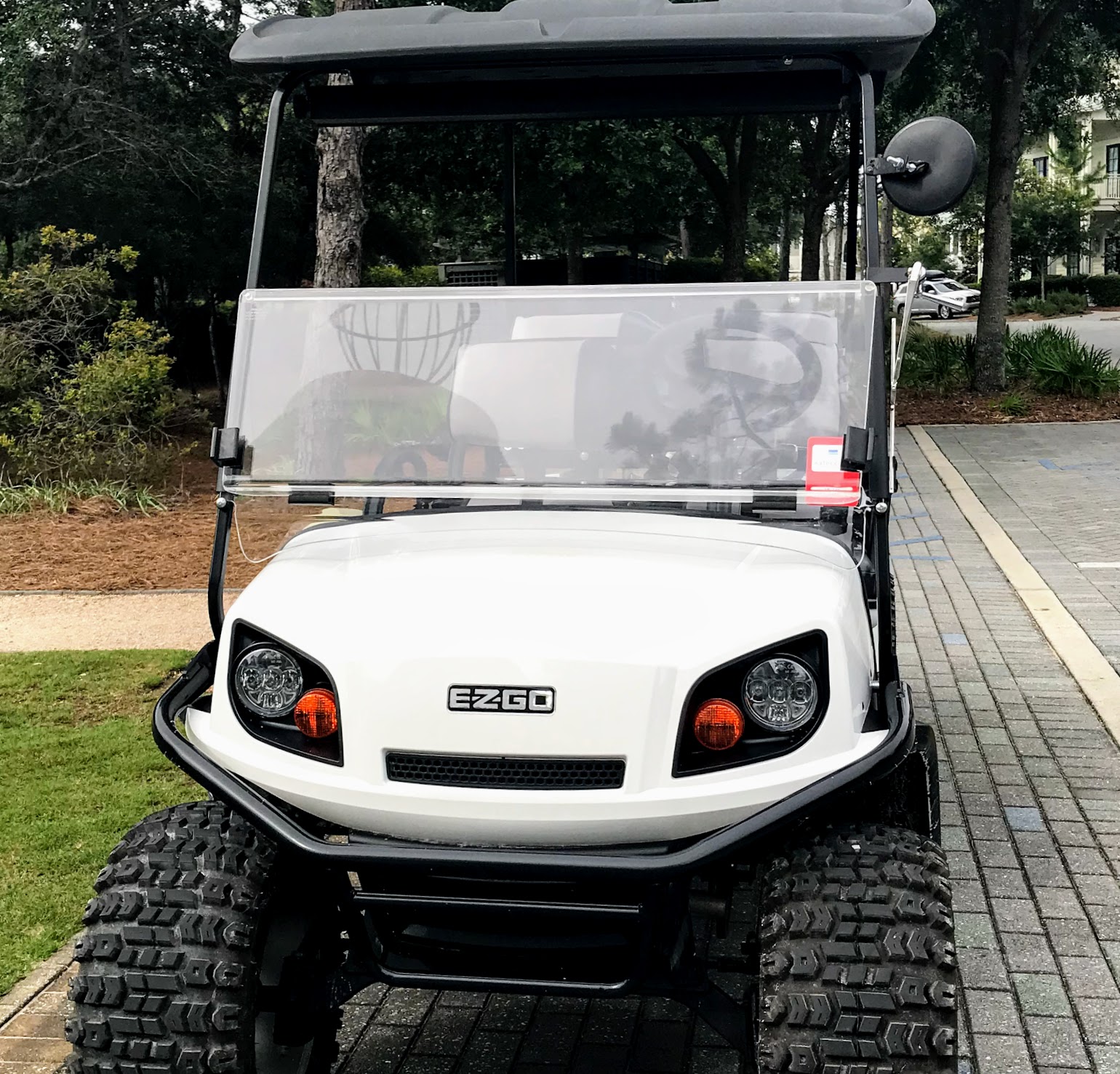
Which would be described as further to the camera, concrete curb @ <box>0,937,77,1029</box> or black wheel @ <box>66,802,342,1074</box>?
concrete curb @ <box>0,937,77,1029</box>

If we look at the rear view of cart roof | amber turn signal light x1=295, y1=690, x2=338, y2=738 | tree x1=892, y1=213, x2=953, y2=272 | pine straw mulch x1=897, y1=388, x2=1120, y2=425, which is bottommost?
pine straw mulch x1=897, y1=388, x2=1120, y2=425

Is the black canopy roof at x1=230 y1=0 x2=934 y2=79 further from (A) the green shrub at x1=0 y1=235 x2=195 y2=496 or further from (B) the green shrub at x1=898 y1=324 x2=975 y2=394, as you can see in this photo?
(B) the green shrub at x1=898 y1=324 x2=975 y2=394

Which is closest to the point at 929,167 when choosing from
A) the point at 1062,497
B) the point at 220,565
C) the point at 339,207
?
the point at 220,565

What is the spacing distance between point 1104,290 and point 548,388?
52.4m

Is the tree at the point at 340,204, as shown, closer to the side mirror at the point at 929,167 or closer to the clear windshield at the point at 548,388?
the clear windshield at the point at 548,388

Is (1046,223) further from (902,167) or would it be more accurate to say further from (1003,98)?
(902,167)

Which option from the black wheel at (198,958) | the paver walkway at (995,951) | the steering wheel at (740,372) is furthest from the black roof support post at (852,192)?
the black wheel at (198,958)

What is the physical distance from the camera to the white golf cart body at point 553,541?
104 inches

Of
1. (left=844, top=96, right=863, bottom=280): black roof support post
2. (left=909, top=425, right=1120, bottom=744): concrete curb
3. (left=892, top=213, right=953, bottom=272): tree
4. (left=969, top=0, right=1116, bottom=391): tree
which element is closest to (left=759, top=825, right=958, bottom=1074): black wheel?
(left=844, top=96, right=863, bottom=280): black roof support post

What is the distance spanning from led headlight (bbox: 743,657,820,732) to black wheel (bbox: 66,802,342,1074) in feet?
3.33

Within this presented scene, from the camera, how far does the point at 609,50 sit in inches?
135

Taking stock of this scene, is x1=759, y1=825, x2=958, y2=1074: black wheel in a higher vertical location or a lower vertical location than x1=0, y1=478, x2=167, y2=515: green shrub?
higher

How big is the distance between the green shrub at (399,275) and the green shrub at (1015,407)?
7505 mm

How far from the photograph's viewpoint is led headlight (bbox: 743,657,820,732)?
2.70m
